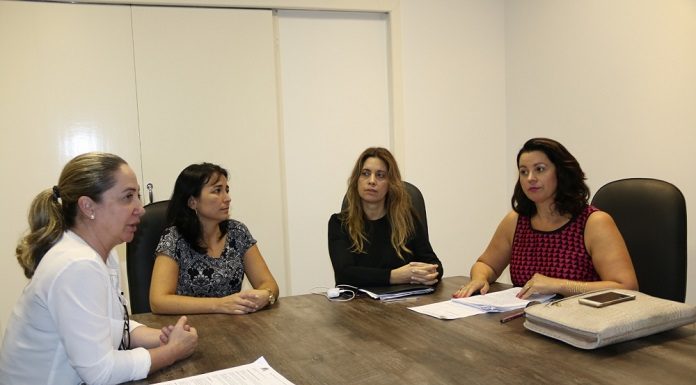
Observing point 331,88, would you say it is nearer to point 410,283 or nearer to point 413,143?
point 413,143

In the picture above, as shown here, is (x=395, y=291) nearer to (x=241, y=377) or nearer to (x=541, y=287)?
(x=541, y=287)

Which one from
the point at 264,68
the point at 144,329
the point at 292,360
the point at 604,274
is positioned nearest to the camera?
the point at 292,360

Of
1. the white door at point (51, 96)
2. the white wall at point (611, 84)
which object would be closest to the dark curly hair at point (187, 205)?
the white door at point (51, 96)

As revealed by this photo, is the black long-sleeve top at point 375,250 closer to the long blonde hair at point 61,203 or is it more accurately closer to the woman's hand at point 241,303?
the woman's hand at point 241,303

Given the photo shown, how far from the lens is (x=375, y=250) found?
2582 millimetres

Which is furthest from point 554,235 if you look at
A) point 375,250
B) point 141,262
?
point 141,262

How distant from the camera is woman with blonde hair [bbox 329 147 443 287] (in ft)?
8.36

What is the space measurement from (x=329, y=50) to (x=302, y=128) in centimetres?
59

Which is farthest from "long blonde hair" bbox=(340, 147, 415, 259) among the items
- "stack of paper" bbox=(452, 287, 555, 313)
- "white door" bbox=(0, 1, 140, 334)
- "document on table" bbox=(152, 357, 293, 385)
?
"white door" bbox=(0, 1, 140, 334)

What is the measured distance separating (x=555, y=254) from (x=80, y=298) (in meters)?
1.71

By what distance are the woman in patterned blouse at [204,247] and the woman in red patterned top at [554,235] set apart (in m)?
0.95

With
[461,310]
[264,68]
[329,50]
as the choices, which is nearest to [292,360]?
[461,310]

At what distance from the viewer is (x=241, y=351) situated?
1533 mm

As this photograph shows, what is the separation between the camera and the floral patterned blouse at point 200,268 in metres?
2.29
